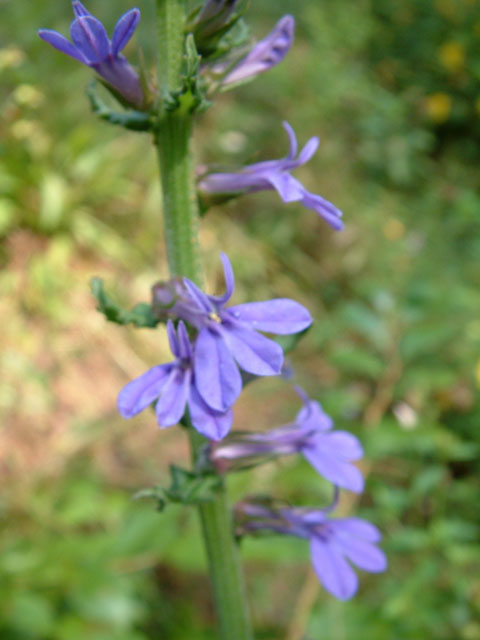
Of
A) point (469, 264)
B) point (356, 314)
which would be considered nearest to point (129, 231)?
point (469, 264)

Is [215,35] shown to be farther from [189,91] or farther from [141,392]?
[141,392]

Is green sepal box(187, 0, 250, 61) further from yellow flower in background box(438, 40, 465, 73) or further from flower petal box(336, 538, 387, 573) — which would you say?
yellow flower in background box(438, 40, 465, 73)

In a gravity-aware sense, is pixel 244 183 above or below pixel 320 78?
above

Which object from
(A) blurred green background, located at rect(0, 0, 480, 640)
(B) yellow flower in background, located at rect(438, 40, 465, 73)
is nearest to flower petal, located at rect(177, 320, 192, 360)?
(A) blurred green background, located at rect(0, 0, 480, 640)

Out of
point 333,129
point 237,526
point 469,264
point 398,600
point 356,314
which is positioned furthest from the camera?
point 333,129

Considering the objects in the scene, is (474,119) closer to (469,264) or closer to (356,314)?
(469,264)

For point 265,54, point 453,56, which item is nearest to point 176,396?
point 265,54

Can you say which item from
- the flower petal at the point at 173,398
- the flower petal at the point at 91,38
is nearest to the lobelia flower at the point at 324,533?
the flower petal at the point at 173,398
